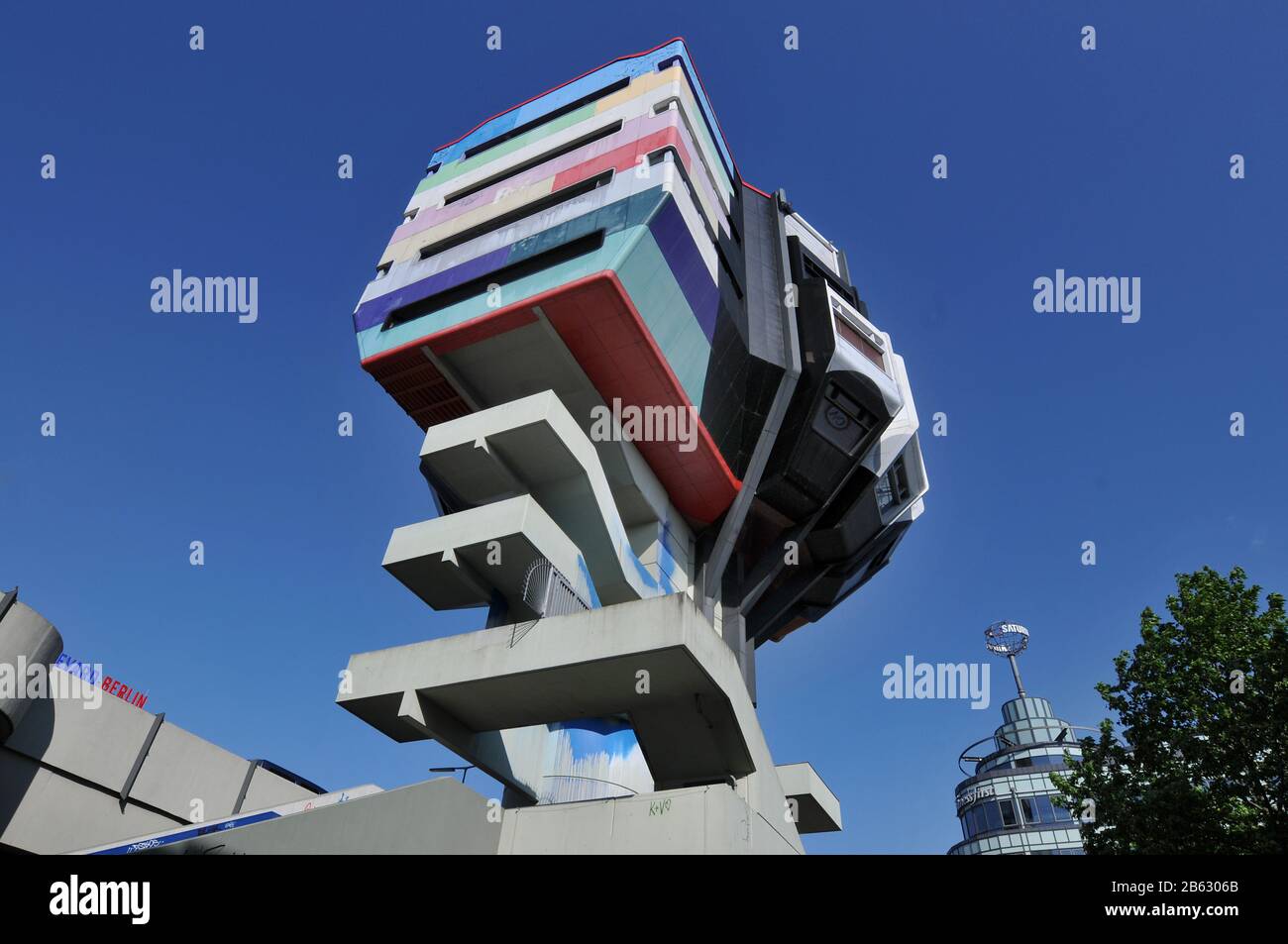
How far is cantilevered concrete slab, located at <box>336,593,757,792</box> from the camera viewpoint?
17266mm

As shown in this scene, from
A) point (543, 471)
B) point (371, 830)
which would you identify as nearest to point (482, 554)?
point (543, 471)

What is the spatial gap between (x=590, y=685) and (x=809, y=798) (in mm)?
12383

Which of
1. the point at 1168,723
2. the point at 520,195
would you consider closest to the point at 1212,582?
the point at 1168,723

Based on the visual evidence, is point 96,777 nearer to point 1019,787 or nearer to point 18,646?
point 18,646

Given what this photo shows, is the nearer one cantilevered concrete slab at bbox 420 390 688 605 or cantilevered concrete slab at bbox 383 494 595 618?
cantilevered concrete slab at bbox 383 494 595 618

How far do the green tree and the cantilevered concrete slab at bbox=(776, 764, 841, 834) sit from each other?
8.63m

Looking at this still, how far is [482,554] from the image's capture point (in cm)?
2109

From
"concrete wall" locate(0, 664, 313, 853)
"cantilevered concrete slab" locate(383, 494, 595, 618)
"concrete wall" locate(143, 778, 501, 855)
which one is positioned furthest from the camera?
"concrete wall" locate(0, 664, 313, 853)

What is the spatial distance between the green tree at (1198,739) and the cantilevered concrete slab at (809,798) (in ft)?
28.3

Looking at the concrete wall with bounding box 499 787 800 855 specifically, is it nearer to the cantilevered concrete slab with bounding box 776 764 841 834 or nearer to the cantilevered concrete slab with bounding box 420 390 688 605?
the cantilevered concrete slab with bounding box 420 390 688 605

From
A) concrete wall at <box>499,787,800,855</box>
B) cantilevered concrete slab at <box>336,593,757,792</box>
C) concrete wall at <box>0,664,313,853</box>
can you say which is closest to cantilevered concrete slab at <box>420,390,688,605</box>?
cantilevered concrete slab at <box>336,593,757,792</box>

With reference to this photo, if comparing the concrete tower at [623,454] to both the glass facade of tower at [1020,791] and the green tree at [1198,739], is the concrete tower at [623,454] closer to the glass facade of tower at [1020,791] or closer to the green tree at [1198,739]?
the green tree at [1198,739]
